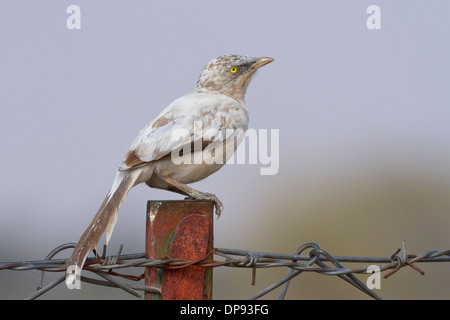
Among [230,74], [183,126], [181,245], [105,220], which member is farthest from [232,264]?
[230,74]

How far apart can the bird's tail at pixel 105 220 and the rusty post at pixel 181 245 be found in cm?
37

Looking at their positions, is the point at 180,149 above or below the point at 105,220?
above

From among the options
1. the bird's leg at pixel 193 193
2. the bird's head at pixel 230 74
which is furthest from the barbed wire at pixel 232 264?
the bird's head at pixel 230 74

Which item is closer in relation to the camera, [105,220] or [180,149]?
[105,220]

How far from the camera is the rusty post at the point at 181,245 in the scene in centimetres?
311

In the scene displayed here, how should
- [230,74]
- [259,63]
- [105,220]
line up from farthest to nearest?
[259,63]
[230,74]
[105,220]

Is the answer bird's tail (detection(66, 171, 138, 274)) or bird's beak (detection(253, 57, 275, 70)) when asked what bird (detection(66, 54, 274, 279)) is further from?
bird's beak (detection(253, 57, 275, 70))

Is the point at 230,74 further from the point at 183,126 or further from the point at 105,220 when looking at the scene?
the point at 105,220

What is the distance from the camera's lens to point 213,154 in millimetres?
4195

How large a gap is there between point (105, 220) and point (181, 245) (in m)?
0.65

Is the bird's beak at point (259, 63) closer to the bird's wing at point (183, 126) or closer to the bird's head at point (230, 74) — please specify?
the bird's head at point (230, 74)

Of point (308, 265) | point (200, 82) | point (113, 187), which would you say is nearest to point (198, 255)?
point (308, 265)

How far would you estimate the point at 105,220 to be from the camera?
138 inches

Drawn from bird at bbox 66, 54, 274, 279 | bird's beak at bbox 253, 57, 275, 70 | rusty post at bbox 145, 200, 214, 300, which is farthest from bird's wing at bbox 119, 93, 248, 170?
bird's beak at bbox 253, 57, 275, 70
